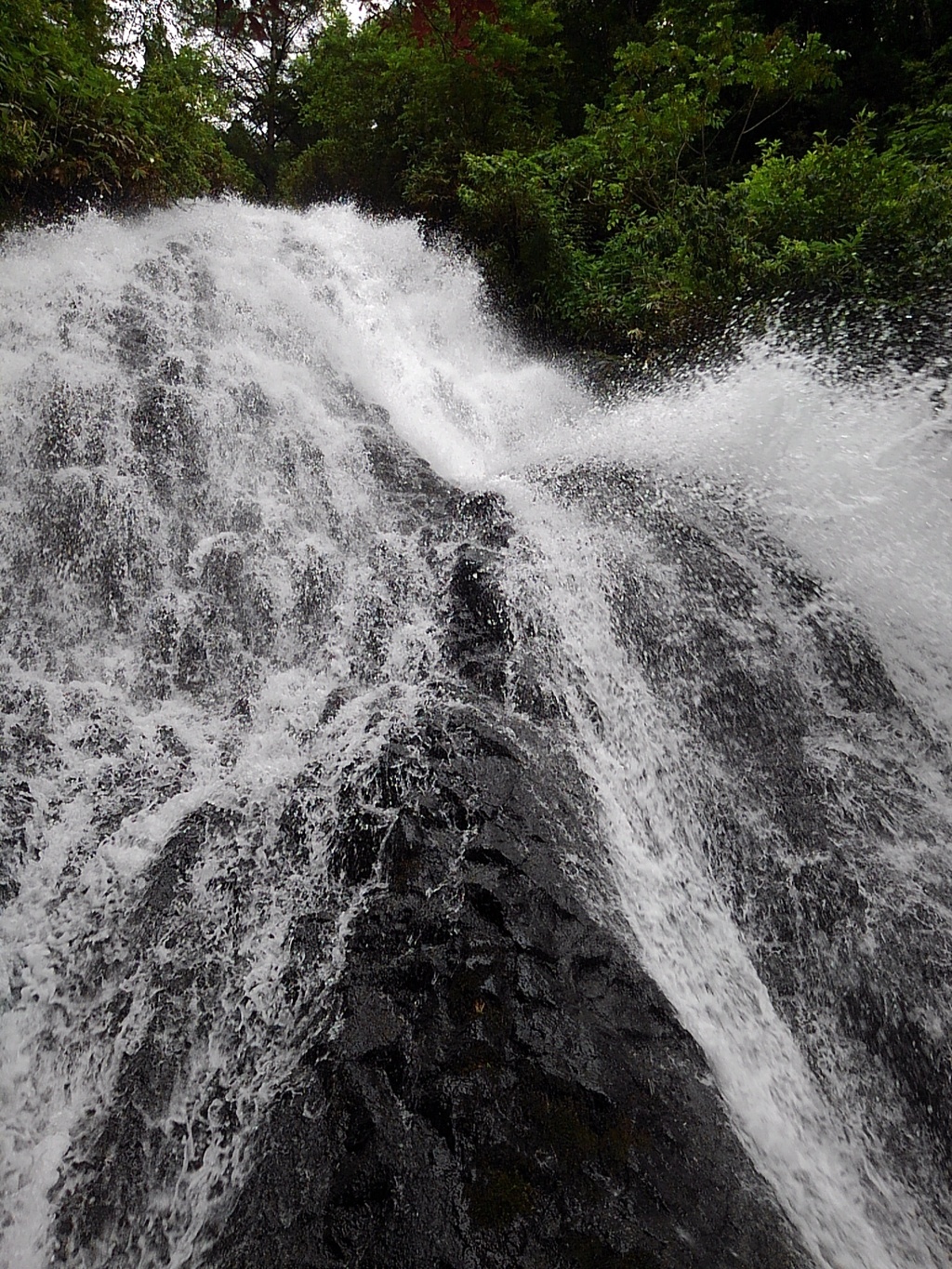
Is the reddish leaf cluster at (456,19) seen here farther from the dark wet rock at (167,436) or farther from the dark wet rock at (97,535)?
the dark wet rock at (97,535)

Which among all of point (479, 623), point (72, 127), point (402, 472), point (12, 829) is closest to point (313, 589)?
point (479, 623)

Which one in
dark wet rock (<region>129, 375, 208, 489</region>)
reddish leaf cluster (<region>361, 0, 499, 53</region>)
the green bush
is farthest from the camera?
reddish leaf cluster (<region>361, 0, 499, 53</region>)

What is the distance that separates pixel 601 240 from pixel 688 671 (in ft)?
26.3

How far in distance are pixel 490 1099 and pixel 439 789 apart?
118 cm

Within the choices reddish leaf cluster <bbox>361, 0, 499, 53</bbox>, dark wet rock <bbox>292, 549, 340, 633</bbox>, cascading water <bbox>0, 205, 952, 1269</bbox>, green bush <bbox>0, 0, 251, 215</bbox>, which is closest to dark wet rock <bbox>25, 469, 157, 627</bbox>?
cascading water <bbox>0, 205, 952, 1269</bbox>

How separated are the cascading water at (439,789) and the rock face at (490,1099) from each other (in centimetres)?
1

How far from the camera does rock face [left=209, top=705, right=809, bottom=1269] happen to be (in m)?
2.03

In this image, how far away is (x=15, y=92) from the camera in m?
6.71

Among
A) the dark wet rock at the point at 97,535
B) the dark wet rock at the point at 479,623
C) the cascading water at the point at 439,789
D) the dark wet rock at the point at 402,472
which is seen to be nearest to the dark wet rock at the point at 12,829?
the cascading water at the point at 439,789

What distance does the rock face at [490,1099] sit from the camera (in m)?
Result: 2.03

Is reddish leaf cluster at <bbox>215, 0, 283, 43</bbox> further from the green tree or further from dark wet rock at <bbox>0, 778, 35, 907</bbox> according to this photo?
dark wet rock at <bbox>0, 778, 35, 907</bbox>

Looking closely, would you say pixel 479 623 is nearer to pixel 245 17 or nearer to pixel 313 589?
pixel 313 589

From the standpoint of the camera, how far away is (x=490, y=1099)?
2.27 meters

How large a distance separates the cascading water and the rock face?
1 cm
